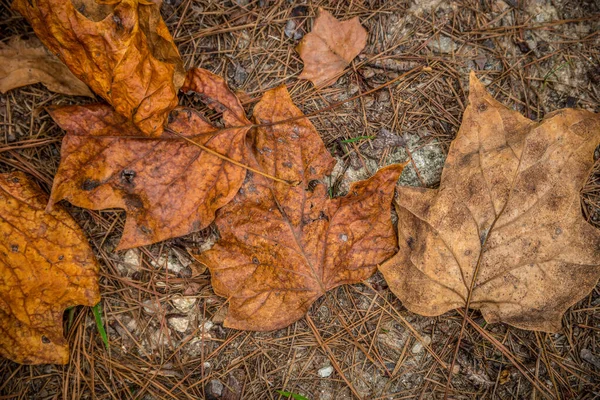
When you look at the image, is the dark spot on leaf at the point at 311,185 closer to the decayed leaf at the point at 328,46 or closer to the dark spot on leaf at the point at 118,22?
the decayed leaf at the point at 328,46

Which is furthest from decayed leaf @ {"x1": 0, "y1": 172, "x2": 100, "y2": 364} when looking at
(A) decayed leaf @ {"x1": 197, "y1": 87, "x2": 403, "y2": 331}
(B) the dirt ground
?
(A) decayed leaf @ {"x1": 197, "y1": 87, "x2": 403, "y2": 331}

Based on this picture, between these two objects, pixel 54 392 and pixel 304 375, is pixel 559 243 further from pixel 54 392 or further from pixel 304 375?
pixel 54 392

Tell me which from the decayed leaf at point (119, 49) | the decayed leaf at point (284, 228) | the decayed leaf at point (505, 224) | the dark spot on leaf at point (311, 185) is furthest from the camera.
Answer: the dark spot on leaf at point (311, 185)

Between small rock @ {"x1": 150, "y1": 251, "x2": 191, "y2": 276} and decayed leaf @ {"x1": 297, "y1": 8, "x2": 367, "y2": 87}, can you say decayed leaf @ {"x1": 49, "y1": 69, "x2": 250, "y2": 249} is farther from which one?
decayed leaf @ {"x1": 297, "y1": 8, "x2": 367, "y2": 87}

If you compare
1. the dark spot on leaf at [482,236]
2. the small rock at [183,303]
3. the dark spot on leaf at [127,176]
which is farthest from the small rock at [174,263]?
the dark spot on leaf at [482,236]

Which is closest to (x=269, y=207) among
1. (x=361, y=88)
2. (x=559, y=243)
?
(x=361, y=88)

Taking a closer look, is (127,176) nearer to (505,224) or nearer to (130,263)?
(130,263)
